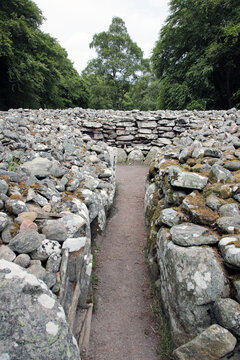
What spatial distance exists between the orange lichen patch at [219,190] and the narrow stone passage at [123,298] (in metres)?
2.03

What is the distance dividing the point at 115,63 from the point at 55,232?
29902mm

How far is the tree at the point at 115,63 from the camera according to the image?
2779 centimetres

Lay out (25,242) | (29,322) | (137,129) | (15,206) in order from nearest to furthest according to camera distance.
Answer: (29,322)
(25,242)
(15,206)
(137,129)

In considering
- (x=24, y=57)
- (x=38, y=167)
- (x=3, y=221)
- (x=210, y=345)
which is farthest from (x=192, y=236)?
(x=24, y=57)

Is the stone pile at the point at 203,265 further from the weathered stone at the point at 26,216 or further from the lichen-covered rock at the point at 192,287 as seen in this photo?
the weathered stone at the point at 26,216

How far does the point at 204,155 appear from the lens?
4.59 metres

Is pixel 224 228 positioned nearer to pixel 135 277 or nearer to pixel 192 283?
pixel 192 283

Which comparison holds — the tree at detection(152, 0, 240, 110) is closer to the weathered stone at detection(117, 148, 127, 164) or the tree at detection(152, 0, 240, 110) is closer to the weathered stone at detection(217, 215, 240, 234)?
the weathered stone at detection(117, 148, 127, 164)

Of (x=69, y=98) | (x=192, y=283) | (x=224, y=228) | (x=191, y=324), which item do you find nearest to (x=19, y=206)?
(x=192, y=283)

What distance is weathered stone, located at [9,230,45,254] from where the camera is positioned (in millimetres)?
2062

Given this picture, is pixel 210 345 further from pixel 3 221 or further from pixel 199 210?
pixel 3 221

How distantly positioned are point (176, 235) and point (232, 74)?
21.2m

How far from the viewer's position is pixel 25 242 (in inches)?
82.4

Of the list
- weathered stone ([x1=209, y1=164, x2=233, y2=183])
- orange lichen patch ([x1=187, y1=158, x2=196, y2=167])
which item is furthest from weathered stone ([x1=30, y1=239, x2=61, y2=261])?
orange lichen patch ([x1=187, y1=158, x2=196, y2=167])
